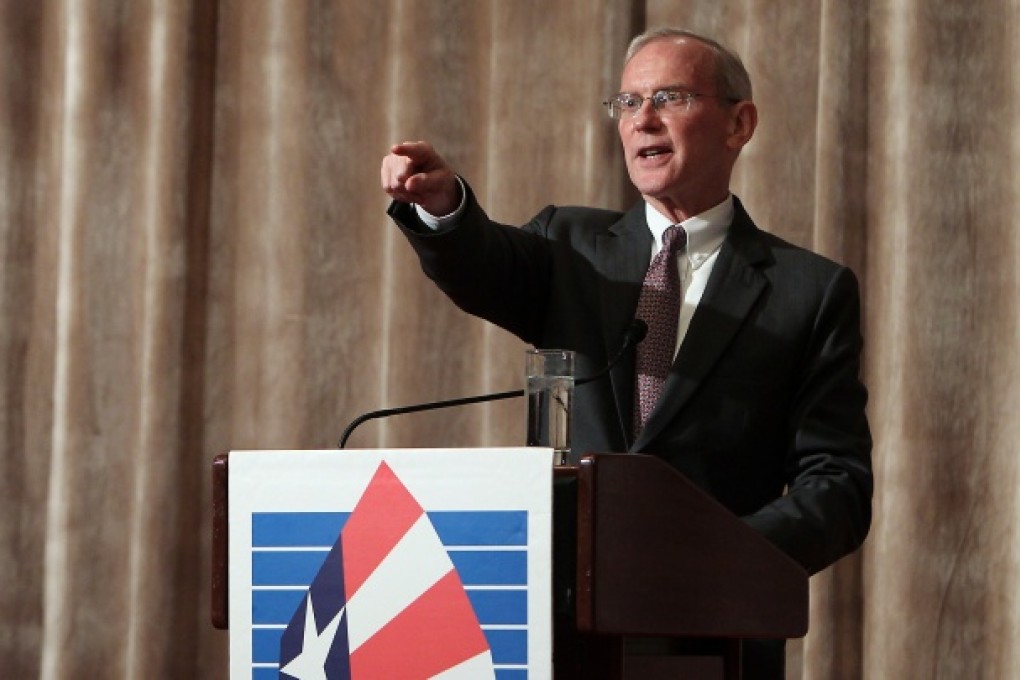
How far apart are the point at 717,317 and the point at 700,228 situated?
0.67 ft

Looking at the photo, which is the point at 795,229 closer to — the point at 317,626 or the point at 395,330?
the point at 395,330

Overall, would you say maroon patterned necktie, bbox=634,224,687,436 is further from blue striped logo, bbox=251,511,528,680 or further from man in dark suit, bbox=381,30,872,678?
blue striped logo, bbox=251,511,528,680

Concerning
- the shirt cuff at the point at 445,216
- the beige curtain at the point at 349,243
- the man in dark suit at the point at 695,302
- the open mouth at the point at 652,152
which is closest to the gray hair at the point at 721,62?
the man in dark suit at the point at 695,302

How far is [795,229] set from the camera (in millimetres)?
3469

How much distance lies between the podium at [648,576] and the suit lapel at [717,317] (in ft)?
1.67

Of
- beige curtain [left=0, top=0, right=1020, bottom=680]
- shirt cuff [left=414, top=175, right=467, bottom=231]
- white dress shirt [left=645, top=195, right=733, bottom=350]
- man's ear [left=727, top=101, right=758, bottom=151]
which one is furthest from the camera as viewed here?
beige curtain [left=0, top=0, right=1020, bottom=680]

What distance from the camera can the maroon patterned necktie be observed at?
7.43 ft

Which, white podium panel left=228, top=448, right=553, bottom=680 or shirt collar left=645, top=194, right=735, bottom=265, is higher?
shirt collar left=645, top=194, right=735, bottom=265

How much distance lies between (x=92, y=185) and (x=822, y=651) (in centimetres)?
213

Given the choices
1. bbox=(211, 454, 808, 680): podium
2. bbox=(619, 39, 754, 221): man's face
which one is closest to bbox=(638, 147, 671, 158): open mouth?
bbox=(619, 39, 754, 221): man's face

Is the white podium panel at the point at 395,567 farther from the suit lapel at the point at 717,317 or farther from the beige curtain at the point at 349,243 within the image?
the beige curtain at the point at 349,243

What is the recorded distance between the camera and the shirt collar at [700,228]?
2.42 metres

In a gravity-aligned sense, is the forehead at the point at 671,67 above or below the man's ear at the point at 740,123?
above

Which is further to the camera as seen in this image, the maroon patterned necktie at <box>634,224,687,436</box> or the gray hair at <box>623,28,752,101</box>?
the gray hair at <box>623,28,752,101</box>
